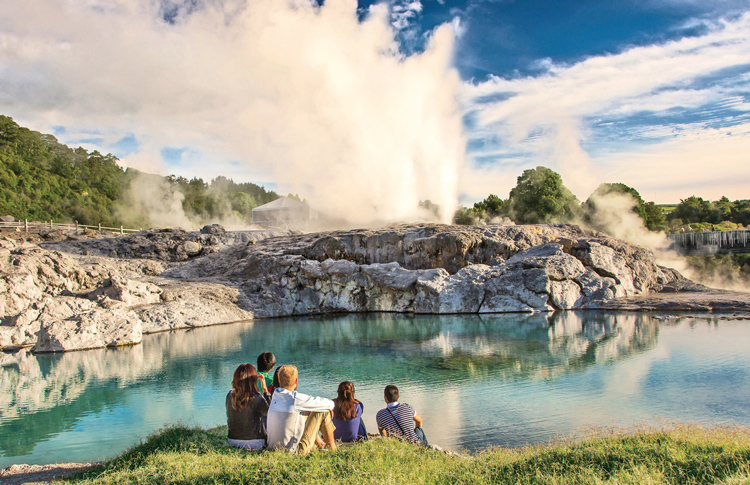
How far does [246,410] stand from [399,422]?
6.90ft

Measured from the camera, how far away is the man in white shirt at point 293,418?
5824 millimetres

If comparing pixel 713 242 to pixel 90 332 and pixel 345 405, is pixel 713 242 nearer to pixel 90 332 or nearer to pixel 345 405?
pixel 345 405

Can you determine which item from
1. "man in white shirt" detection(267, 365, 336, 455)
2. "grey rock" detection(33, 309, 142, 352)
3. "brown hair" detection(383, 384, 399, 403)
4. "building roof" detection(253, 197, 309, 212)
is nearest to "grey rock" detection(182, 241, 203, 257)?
"grey rock" detection(33, 309, 142, 352)

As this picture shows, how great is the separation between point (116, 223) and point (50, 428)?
66.3 metres

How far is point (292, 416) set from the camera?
5.83m

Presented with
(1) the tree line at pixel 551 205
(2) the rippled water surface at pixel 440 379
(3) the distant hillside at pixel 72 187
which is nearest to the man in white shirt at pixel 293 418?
(2) the rippled water surface at pixel 440 379

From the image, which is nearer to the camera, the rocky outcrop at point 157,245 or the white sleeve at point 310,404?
the white sleeve at point 310,404

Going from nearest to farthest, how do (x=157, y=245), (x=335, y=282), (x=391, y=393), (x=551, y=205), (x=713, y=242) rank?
(x=391, y=393), (x=335, y=282), (x=157, y=245), (x=713, y=242), (x=551, y=205)

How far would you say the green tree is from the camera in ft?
182

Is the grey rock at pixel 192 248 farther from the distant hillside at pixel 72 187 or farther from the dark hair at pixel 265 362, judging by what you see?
the dark hair at pixel 265 362

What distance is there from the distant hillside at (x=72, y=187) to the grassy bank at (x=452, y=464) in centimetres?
6786

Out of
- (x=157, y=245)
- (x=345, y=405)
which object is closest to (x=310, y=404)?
(x=345, y=405)

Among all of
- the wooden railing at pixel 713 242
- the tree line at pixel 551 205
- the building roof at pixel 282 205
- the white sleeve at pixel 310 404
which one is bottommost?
the white sleeve at pixel 310 404

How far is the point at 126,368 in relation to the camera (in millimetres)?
15523
